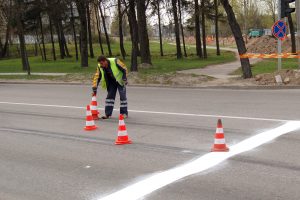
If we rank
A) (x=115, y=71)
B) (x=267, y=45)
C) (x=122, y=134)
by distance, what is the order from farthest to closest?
(x=267, y=45) → (x=115, y=71) → (x=122, y=134)

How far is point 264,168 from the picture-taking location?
6.11 m

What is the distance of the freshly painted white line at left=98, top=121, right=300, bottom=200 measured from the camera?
537 cm

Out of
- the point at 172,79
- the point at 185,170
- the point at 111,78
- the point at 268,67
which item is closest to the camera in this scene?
the point at 185,170

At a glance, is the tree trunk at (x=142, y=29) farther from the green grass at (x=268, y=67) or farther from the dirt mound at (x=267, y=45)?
the dirt mound at (x=267, y=45)

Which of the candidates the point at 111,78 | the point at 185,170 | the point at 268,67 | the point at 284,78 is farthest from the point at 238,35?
the point at 185,170

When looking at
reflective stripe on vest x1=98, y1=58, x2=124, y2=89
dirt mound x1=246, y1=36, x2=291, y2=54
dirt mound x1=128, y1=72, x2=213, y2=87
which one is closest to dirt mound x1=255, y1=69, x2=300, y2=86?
dirt mound x1=128, y1=72, x2=213, y2=87

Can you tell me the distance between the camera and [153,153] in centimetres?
723

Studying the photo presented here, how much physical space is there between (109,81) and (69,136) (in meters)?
2.33

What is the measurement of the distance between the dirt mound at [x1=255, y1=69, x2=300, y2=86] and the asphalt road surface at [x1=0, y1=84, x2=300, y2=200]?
12.3 ft

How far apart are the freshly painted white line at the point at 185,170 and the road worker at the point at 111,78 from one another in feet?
12.2

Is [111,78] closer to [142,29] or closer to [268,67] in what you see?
[268,67]

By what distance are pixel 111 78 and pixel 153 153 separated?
13.0 ft

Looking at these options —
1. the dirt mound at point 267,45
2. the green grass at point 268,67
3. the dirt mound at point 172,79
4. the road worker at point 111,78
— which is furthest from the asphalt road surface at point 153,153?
the dirt mound at point 267,45

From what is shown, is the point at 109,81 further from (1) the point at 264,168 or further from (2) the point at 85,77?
(2) the point at 85,77
